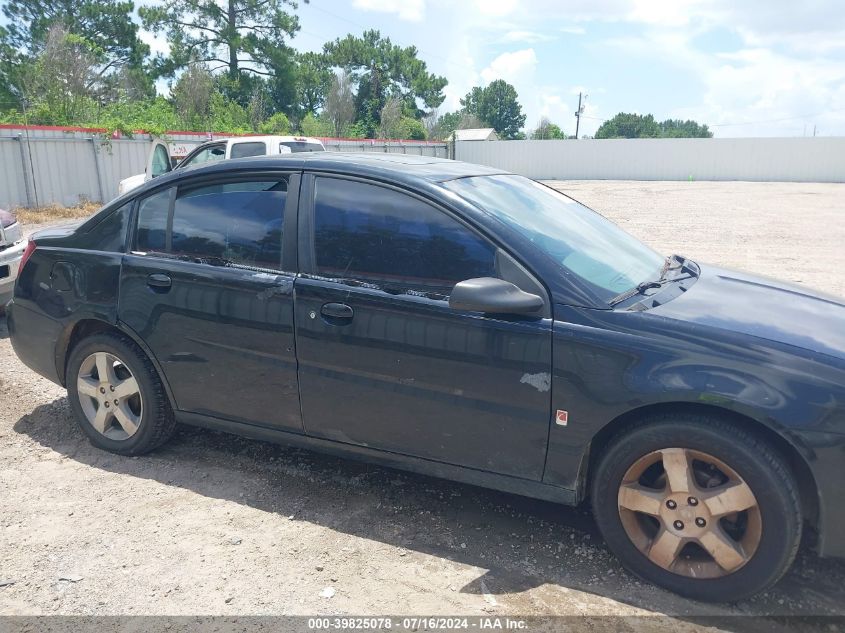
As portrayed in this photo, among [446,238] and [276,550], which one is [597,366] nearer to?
[446,238]

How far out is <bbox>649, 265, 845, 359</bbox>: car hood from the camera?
2.74 meters

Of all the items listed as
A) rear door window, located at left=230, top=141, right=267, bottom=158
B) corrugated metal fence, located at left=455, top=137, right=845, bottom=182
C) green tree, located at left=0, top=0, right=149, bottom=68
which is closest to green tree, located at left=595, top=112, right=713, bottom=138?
corrugated metal fence, located at left=455, top=137, right=845, bottom=182

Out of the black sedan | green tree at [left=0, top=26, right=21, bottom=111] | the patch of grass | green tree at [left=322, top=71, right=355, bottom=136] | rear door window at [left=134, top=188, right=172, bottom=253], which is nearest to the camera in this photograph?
the black sedan

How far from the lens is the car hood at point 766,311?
274 cm

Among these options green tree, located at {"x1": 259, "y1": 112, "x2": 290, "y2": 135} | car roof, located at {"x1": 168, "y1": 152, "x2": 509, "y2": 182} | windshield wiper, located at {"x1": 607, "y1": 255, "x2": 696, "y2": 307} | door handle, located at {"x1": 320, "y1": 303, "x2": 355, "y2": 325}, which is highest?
green tree, located at {"x1": 259, "y1": 112, "x2": 290, "y2": 135}

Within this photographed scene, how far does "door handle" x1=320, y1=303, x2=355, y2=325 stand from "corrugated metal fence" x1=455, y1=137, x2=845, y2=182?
3720cm

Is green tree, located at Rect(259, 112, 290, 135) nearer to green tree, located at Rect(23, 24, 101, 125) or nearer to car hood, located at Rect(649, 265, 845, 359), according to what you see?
green tree, located at Rect(23, 24, 101, 125)

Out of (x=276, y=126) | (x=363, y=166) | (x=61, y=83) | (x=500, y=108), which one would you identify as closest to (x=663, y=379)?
(x=363, y=166)

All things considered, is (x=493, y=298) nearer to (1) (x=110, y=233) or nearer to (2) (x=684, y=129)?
(1) (x=110, y=233)

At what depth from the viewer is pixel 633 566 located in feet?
9.41

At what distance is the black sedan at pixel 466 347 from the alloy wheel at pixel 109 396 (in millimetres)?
15

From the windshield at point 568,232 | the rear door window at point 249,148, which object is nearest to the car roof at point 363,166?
the windshield at point 568,232

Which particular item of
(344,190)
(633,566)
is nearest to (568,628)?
(633,566)

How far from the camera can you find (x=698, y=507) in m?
2.68
